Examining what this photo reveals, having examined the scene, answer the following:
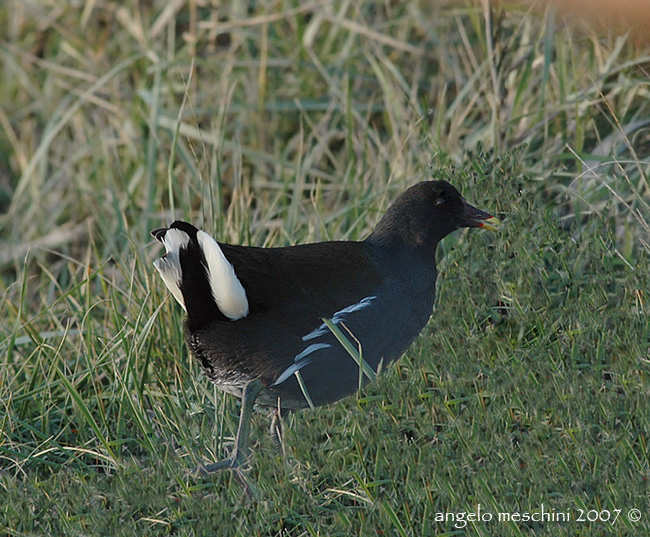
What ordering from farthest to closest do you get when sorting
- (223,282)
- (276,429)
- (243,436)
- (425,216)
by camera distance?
(425,216) → (276,429) → (243,436) → (223,282)

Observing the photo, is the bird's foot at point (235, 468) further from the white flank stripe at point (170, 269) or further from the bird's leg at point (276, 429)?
the white flank stripe at point (170, 269)

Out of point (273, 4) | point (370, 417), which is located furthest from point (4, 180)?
point (370, 417)

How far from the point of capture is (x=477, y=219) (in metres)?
2.82

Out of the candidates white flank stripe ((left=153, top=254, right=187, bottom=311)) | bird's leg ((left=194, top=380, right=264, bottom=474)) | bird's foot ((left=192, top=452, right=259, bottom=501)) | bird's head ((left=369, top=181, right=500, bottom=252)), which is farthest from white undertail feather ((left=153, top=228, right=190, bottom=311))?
bird's head ((left=369, top=181, right=500, bottom=252))

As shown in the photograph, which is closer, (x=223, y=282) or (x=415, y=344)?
(x=223, y=282)

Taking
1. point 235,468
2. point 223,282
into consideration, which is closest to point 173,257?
point 223,282

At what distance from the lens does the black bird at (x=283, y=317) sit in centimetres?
242

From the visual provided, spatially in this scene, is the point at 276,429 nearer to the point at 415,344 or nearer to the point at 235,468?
the point at 235,468

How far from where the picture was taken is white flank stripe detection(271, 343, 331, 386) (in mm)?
2457

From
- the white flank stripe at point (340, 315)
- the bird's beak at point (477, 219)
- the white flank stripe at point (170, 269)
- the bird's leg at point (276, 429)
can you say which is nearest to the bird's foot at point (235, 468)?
the bird's leg at point (276, 429)

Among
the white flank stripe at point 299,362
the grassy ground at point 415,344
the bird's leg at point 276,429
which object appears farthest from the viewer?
the bird's leg at point 276,429

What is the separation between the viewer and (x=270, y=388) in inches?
98.0

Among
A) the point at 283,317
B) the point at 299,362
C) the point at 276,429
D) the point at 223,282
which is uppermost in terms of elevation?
the point at 223,282

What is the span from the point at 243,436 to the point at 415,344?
25.1 inches
